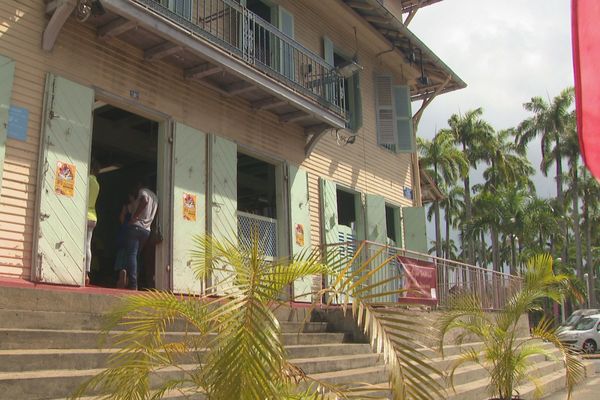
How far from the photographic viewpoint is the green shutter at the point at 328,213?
11664 millimetres

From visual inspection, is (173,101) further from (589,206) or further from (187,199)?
(589,206)

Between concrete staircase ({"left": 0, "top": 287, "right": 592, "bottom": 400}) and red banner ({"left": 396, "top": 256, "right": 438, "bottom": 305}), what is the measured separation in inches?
81.7

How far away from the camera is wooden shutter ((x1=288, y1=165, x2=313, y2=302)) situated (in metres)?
10.8

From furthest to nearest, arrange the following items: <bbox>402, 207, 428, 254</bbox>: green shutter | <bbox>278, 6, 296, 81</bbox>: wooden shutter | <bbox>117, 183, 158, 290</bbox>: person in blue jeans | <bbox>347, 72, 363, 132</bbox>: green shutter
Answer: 1. <bbox>402, 207, 428, 254</bbox>: green shutter
2. <bbox>347, 72, 363, 132</bbox>: green shutter
3. <bbox>278, 6, 296, 81</bbox>: wooden shutter
4. <bbox>117, 183, 158, 290</bbox>: person in blue jeans

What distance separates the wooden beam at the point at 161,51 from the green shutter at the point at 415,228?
831cm

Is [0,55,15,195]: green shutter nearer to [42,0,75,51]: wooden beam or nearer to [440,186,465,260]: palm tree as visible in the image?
[42,0,75,51]: wooden beam

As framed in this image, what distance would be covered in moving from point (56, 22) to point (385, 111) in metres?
9.09

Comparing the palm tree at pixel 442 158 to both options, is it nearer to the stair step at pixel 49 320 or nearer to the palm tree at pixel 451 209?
the palm tree at pixel 451 209

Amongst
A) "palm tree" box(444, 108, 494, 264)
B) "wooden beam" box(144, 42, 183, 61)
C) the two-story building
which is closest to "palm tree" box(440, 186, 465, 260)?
"palm tree" box(444, 108, 494, 264)

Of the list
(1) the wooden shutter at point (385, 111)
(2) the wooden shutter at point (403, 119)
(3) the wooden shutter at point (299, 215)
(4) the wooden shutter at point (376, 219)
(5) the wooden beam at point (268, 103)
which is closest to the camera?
(5) the wooden beam at point (268, 103)

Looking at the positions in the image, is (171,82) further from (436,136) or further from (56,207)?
(436,136)

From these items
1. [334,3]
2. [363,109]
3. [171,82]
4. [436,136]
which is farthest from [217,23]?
[436,136]

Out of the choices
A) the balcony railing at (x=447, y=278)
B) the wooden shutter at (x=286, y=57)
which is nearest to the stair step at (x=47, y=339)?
the balcony railing at (x=447, y=278)

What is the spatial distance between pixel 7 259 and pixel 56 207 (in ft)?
2.72
